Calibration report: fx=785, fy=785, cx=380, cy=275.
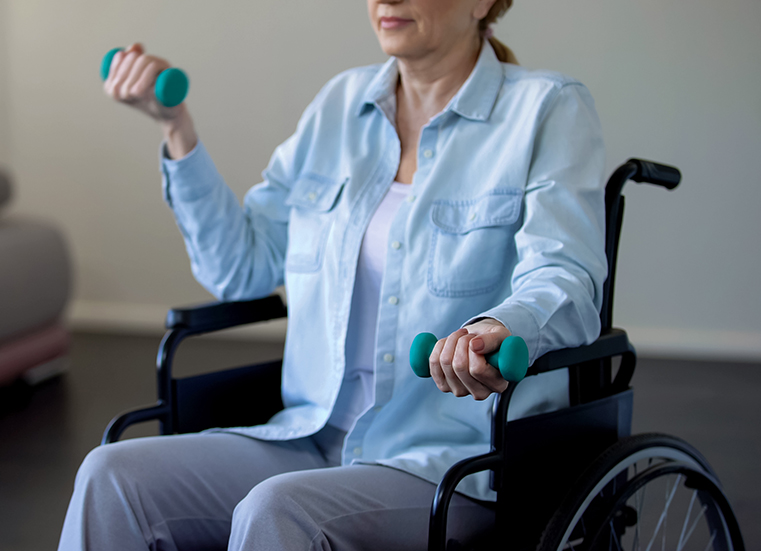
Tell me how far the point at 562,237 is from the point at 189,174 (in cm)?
56

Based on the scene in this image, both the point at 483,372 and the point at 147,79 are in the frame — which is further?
the point at 147,79

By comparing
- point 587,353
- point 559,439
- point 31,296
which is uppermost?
point 587,353

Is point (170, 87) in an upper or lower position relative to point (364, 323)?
upper

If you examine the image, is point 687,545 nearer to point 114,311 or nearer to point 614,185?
point 614,185

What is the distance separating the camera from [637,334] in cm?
316

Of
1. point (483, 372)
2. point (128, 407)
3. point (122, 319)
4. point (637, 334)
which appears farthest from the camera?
point (122, 319)

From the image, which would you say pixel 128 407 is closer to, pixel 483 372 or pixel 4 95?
pixel 4 95

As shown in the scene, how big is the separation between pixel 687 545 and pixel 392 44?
1294mm

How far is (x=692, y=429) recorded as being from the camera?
2367 millimetres

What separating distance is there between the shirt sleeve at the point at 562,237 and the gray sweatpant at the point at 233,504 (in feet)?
0.79

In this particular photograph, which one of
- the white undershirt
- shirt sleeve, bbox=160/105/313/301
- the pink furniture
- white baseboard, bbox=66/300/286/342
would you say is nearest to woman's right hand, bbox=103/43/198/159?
shirt sleeve, bbox=160/105/313/301

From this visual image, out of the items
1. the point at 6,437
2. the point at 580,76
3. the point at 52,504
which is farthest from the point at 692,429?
the point at 6,437

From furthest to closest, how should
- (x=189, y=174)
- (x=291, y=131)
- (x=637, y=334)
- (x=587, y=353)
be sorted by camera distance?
1. (x=291, y=131)
2. (x=637, y=334)
3. (x=189, y=174)
4. (x=587, y=353)

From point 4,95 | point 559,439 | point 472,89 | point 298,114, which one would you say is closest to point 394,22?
point 472,89
